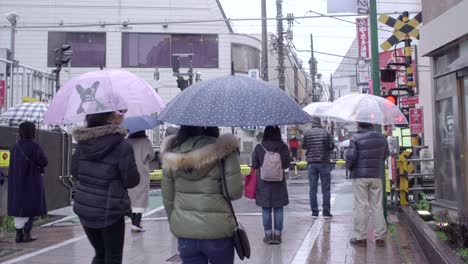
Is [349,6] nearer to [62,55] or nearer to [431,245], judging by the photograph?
[431,245]

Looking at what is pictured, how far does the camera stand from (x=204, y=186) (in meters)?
3.73

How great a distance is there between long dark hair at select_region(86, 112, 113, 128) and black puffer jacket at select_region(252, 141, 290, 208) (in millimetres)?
3117

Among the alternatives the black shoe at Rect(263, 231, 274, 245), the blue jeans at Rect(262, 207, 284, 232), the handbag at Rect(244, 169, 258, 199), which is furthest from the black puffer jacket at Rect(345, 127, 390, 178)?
the black shoe at Rect(263, 231, 274, 245)

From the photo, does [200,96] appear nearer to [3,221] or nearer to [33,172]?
[33,172]

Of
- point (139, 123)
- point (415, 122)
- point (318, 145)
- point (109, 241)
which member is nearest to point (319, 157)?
point (318, 145)

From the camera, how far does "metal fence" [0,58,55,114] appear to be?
33.2 ft

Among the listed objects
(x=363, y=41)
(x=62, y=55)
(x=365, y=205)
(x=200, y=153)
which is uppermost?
(x=363, y=41)

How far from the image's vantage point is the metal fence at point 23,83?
10.1 metres

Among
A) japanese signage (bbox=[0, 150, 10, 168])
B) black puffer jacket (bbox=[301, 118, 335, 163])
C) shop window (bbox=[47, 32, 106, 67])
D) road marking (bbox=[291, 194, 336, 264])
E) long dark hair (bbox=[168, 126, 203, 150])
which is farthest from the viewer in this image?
shop window (bbox=[47, 32, 106, 67])

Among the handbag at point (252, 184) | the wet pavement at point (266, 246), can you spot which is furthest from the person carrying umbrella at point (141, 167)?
the handbag at point (252, 184)

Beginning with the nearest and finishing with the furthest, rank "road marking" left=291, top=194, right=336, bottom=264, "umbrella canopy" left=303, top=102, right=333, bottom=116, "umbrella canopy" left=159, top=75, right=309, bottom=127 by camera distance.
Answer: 1. "umbrella canopy" left=159, top=75, right=309, bottom=127
2. "road marking" left=291, top=194, right=336, bottom=264
3. "umbrella canopy" left=303, top=102, right=333, bottom=116

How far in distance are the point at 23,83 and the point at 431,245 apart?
29.2 ft

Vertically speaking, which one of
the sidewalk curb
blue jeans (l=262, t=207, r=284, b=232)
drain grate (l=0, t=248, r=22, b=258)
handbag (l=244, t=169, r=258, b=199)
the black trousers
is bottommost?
drain grate (l=0, t=248, r=22, b=258)

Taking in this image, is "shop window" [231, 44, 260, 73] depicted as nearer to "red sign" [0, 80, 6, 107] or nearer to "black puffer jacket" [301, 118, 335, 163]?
"black puffer jacket" [301, 118, 335, 163]
